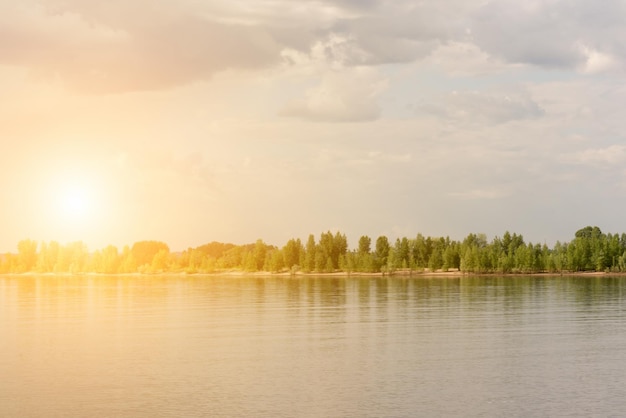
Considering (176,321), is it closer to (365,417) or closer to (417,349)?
(417,349)

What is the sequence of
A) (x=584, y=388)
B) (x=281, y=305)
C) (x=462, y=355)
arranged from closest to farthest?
(x=584, y=388), (x=462, y=355), (x=281, y=305)

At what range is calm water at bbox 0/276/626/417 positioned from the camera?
124 feet

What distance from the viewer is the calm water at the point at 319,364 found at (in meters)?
37.7

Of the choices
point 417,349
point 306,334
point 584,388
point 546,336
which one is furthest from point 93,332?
point 584,388

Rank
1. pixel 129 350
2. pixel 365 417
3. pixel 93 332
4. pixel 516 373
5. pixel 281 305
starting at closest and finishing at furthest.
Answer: pixel 365 417
pixel 516 373
pixel 129 350
pixel 93 332
pixel 281 305

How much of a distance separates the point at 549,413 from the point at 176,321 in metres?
52.0

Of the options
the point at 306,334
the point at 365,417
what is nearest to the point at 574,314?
the point at 306,334

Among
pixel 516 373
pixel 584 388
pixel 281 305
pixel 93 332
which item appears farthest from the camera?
pixel 281 305

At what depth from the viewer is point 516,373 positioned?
45656 mm

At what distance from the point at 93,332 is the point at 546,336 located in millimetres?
Result: 40963

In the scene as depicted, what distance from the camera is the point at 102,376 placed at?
152 feet

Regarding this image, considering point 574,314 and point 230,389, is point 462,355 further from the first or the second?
point 574,314

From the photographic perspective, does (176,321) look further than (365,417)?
Yes

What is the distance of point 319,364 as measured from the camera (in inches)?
1944
